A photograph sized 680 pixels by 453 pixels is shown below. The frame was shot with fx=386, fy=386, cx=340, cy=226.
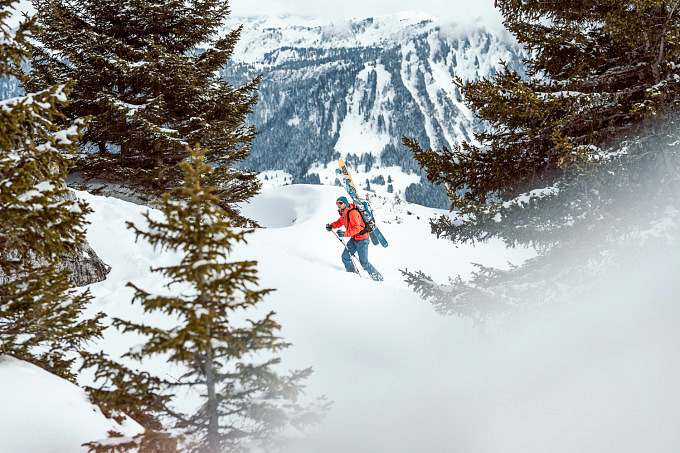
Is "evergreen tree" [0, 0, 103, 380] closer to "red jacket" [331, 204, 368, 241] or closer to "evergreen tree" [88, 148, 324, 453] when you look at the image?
"evergreen tree" [88, 148, 324, 453]

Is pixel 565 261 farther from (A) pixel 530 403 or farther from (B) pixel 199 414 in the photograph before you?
(B) pixel 199 414

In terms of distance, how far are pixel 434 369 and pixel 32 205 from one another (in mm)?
4448

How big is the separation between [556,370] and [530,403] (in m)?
0.71

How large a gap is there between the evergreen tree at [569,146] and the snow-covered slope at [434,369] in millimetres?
646

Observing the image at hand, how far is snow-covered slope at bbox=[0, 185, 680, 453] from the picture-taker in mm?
3084

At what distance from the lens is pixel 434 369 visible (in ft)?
16.1

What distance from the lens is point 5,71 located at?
3000 mm

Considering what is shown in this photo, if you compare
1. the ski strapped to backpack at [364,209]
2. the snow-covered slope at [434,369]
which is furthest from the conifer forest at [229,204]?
the ski strapped to backpack at [364,209]

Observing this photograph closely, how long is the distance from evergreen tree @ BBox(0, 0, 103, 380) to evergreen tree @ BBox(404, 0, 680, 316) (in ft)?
14.5

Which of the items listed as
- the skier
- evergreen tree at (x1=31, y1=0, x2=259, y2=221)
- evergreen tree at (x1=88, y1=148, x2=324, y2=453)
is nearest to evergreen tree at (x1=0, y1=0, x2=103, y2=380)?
evergreen tree at (x1=88, y1=148, x2=324, y2=453)

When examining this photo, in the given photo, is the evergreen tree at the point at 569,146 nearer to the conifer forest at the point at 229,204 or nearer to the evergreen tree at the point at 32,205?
the conifer forest at the point at 229,204

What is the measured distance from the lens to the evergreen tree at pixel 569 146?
216 inches

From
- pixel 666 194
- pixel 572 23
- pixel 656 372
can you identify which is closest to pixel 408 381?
pixel 656 372

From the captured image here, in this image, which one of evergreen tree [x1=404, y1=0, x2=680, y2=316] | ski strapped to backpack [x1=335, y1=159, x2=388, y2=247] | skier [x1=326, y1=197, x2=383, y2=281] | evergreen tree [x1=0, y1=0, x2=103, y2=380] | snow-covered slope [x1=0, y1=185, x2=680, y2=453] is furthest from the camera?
ski strapped to backpack [x1=335, y1=159, x2=388, y2=247]
